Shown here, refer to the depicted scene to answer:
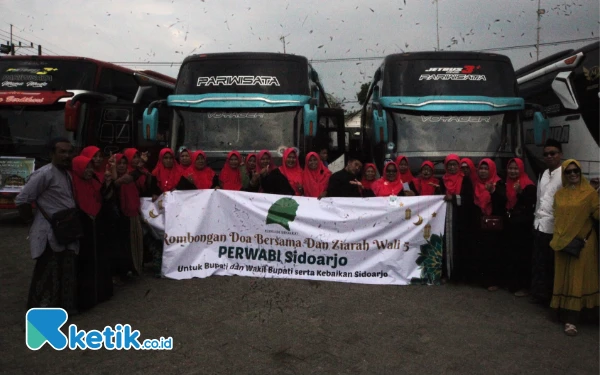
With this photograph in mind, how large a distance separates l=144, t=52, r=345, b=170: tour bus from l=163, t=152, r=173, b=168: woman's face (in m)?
1.22

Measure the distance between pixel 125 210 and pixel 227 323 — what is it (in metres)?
2.22

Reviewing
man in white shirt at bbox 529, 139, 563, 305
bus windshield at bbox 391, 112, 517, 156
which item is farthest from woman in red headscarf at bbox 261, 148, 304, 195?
man in white shirt at bbox 529, 139, 563, 305

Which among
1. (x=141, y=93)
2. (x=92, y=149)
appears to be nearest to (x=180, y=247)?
(x=92, y=149)

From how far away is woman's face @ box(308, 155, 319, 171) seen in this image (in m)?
7.12

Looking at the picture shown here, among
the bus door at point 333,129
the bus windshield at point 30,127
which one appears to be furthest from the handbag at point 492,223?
the bus windshield at point 30,127

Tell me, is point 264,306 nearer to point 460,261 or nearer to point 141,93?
point 460,261

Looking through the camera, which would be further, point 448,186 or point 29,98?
point 29,98

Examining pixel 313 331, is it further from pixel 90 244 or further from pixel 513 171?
pixel 513 171

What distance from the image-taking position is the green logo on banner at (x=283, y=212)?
6.45 meters

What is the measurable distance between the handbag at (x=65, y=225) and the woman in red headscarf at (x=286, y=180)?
2.66m

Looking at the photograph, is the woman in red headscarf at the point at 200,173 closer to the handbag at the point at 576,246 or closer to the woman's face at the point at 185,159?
the woman's face at the point at 185,159

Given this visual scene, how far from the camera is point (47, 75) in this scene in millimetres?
11258

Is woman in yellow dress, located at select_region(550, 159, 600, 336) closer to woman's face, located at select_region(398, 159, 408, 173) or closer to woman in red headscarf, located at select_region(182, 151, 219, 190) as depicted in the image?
woman's face, located at select_region(398, 159, 408, 173)

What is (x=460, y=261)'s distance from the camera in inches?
246
